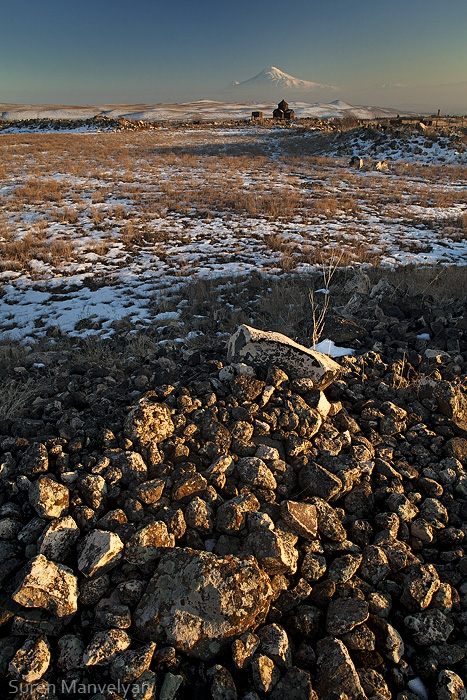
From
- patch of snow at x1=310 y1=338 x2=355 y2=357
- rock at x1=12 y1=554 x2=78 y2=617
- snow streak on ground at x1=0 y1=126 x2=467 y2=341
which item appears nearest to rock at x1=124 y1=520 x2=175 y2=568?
rock at x1=12 y1=554 x2=78 y2=617

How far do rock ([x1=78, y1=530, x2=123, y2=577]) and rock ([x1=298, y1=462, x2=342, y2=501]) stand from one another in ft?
3.34

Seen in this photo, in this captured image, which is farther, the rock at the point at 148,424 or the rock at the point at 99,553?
the rock at the point at 148,424

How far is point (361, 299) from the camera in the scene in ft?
16.2

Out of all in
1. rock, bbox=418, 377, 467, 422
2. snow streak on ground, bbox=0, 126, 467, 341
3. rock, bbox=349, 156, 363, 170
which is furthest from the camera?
rock, bbox=349, 156, 363, 170

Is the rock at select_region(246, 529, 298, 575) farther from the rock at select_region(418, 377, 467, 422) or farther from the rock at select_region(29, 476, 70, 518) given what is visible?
the rock at select_region(418, 377, 467, 422)

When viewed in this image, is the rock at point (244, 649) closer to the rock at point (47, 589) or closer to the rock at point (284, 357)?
the rock at point (47, 589)

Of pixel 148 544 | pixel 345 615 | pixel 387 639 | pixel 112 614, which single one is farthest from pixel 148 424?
pixel 387 639

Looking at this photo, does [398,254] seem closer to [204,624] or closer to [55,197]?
[204,624]

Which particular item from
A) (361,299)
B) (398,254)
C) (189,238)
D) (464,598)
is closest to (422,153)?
(398,254)

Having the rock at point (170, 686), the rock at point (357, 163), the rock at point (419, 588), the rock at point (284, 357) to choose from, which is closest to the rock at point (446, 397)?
the rock at point (284, 357)

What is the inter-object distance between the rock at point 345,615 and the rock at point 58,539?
115 cm

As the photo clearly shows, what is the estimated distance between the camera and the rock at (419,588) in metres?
1.66

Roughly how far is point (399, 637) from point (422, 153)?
2683 cm

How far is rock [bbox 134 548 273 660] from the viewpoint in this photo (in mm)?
1481
